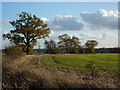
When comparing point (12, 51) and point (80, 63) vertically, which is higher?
point (12, 51)

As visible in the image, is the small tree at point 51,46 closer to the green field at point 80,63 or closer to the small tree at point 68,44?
the small tree at point 68,44

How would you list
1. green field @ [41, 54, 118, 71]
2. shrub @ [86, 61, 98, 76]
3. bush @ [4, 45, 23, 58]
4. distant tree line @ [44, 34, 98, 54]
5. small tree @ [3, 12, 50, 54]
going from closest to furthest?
shrub @ [86, 61, 98, 76], green field @ [41, 54, 118, 71], bush @ [4, 45, 23, 58], small tree @ [3, 12, 50, 54], distant tree line @ [44, 34, 98, 54]

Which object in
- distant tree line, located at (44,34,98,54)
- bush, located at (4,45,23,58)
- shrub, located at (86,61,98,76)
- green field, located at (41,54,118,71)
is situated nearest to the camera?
shrub, located at (86,61,98,76)

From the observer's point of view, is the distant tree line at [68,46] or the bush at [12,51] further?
the distant tree line at [68,46]

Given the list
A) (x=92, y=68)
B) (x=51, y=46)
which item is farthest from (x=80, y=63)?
(x=51, y=46)

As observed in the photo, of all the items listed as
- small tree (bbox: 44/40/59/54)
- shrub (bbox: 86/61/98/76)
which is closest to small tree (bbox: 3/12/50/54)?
small tree (bbox: 44/40/59/54)

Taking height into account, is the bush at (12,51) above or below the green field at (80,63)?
above

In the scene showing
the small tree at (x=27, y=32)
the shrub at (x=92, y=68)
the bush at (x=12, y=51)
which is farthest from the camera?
the small tree at (x=27, y=32)

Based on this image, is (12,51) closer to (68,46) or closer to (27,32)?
(27,32)

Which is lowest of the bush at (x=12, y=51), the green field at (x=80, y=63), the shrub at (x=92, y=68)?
the green field at (x=80, y=63)

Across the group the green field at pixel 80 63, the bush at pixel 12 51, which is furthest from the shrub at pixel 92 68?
the bush at pixel 12 51

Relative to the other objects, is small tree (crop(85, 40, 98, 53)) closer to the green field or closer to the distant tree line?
the distant tree line

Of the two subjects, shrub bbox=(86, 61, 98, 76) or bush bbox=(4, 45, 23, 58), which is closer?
shrub bbox=(86, 61, 98, 76)

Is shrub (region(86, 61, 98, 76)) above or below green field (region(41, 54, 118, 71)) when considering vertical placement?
above
